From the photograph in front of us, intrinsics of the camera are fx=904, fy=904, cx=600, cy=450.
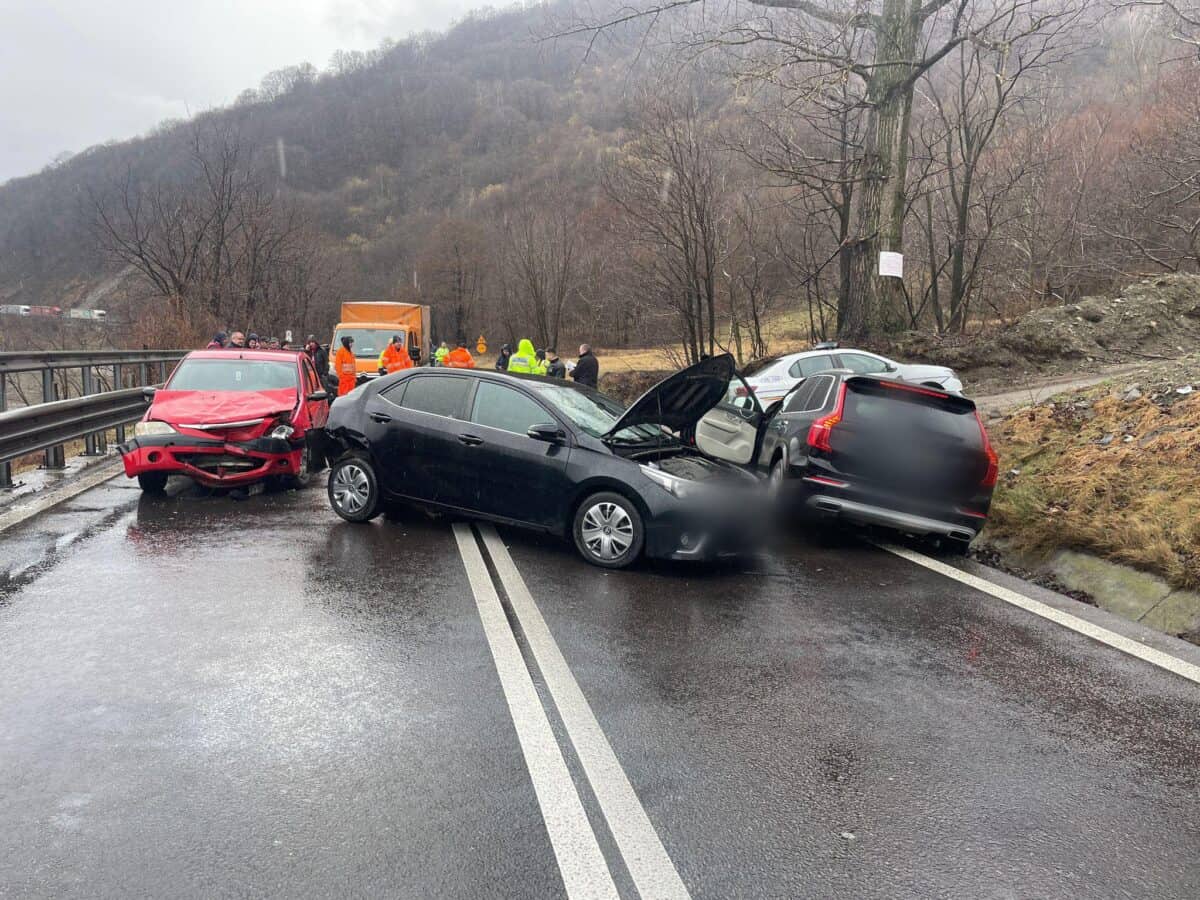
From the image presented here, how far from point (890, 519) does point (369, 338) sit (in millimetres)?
20455

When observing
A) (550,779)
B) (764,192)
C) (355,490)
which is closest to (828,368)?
(355,490)

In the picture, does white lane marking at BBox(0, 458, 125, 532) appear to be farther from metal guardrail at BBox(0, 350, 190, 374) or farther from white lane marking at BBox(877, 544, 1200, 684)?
white lane marking at BBox(877, 544, 1200, 684)

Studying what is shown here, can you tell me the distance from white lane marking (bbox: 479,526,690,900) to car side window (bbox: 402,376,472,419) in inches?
118

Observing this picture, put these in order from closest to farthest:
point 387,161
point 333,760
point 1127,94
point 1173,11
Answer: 1. point 333,760
2. point 1173,11
3. point 1127,94
4. point 387,161

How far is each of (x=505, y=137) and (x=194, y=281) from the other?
66.5 m

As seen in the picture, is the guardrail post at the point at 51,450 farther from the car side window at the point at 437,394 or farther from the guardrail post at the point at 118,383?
the car side window at the point at 437,394

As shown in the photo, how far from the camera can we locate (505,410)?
820 centimetres

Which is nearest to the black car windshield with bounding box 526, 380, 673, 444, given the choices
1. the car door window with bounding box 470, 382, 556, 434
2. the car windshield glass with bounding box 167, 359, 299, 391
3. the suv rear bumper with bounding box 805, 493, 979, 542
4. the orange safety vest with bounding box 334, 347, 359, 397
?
the car door window with bounding box 470, 382, 556, 434

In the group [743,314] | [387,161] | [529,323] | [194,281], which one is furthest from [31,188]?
[743,314]

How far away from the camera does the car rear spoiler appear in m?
8.19

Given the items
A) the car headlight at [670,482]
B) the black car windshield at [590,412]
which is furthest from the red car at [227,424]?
the car headlight at [670,482]

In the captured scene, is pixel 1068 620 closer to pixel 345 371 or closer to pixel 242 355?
pixel 242 355

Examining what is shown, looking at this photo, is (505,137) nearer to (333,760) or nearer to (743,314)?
(743,314)

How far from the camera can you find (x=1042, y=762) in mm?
3984
